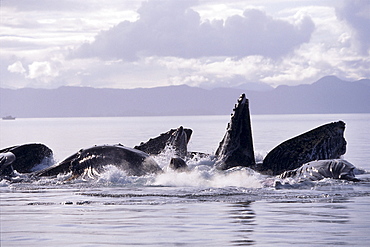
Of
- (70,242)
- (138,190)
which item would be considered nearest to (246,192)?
(138,190)

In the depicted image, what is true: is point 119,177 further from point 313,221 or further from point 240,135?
point 313,221

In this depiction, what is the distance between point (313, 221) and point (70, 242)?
3.80 meters

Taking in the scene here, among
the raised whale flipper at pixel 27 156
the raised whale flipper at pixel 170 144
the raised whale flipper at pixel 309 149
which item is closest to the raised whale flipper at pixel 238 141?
the raised whale flipper at pixel 309 149

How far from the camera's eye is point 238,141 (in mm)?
18859

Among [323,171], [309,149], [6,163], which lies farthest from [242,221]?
[6,163]

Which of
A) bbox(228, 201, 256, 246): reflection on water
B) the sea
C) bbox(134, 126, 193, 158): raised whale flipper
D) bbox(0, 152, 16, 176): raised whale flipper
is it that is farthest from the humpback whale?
bbox(228, 201, 256, 246): reflection on water

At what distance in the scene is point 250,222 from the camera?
11.2 m

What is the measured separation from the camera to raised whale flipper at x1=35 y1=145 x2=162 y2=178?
18.6 meters

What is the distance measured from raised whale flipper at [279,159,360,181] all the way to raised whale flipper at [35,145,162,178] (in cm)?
351

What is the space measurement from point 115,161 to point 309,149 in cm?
490

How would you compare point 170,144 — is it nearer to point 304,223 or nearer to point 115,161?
point 115,161

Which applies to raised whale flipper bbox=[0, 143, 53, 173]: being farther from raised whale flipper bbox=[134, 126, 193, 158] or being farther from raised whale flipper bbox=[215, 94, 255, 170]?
raised whale flipper bbox=[215, 94, 255, 170]

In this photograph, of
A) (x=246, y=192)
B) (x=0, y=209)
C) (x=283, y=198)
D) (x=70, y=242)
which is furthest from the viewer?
(x=246, y=192)

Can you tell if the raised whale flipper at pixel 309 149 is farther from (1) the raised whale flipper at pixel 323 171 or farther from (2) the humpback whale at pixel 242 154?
(1) the raised whale flipper at pixel 323 171
